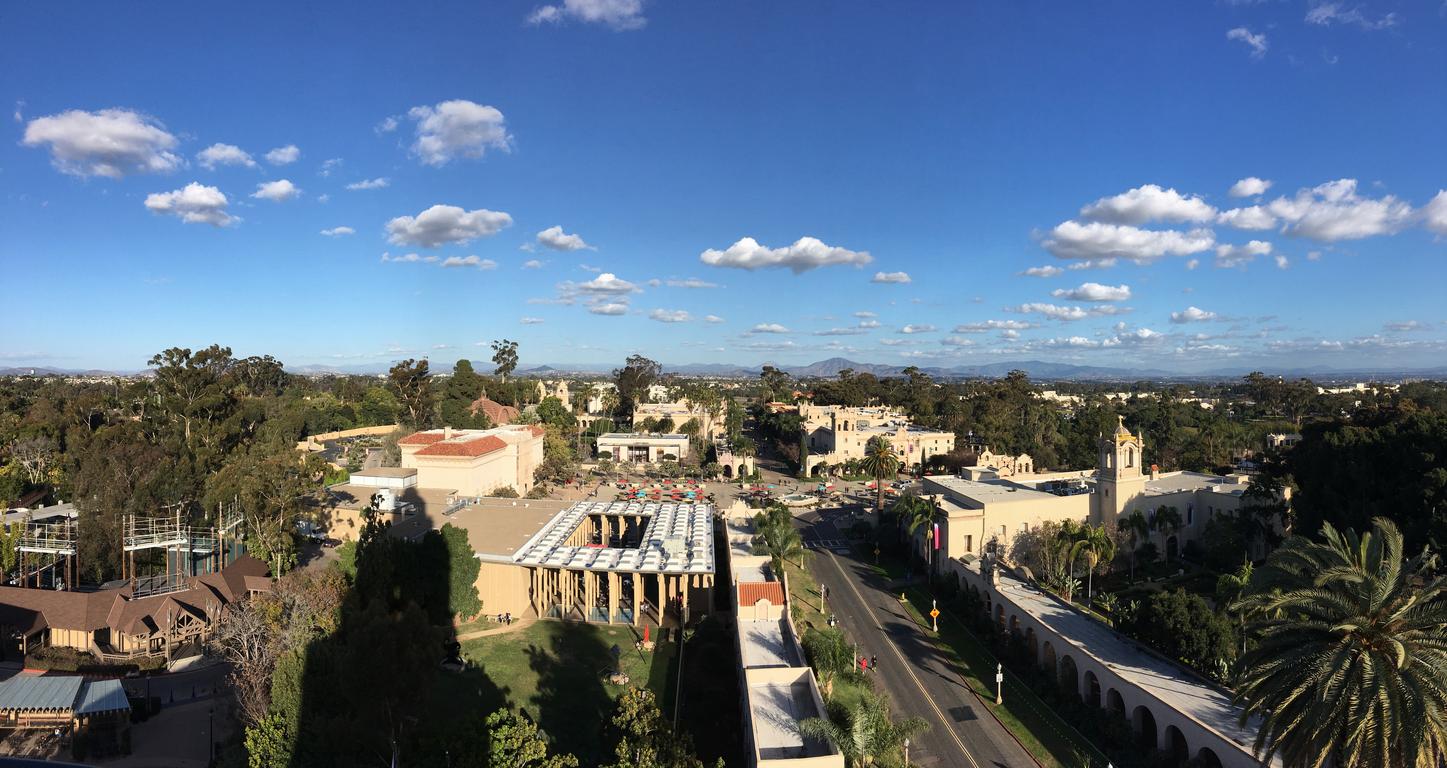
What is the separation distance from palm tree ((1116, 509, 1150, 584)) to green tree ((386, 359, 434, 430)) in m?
65.9

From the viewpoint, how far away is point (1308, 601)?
13148 millimetres

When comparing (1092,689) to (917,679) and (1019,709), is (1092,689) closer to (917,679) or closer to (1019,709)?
(1019,709)

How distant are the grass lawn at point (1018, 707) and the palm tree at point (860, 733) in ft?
18.6

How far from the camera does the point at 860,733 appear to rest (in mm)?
15805

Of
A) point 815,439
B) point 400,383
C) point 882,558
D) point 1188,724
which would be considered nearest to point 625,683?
point 1188,724

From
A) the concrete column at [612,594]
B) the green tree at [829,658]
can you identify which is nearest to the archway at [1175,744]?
the green tree at [829,658]

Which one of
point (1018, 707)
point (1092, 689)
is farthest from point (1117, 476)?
point (1018, 707)

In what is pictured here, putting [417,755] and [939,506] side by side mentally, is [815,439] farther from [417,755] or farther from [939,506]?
[417,755]

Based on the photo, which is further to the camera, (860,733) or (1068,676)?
(1068,676)

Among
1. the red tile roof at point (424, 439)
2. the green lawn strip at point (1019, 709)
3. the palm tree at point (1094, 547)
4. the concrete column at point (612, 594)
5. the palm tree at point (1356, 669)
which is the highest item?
the red tile roof at point (424, 439)

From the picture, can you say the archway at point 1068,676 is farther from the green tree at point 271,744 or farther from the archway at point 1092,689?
the green tree at point 271,744

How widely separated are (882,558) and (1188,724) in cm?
2213

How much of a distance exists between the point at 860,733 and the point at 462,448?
1389 inches

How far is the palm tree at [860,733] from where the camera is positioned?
A: 51.7 ft
